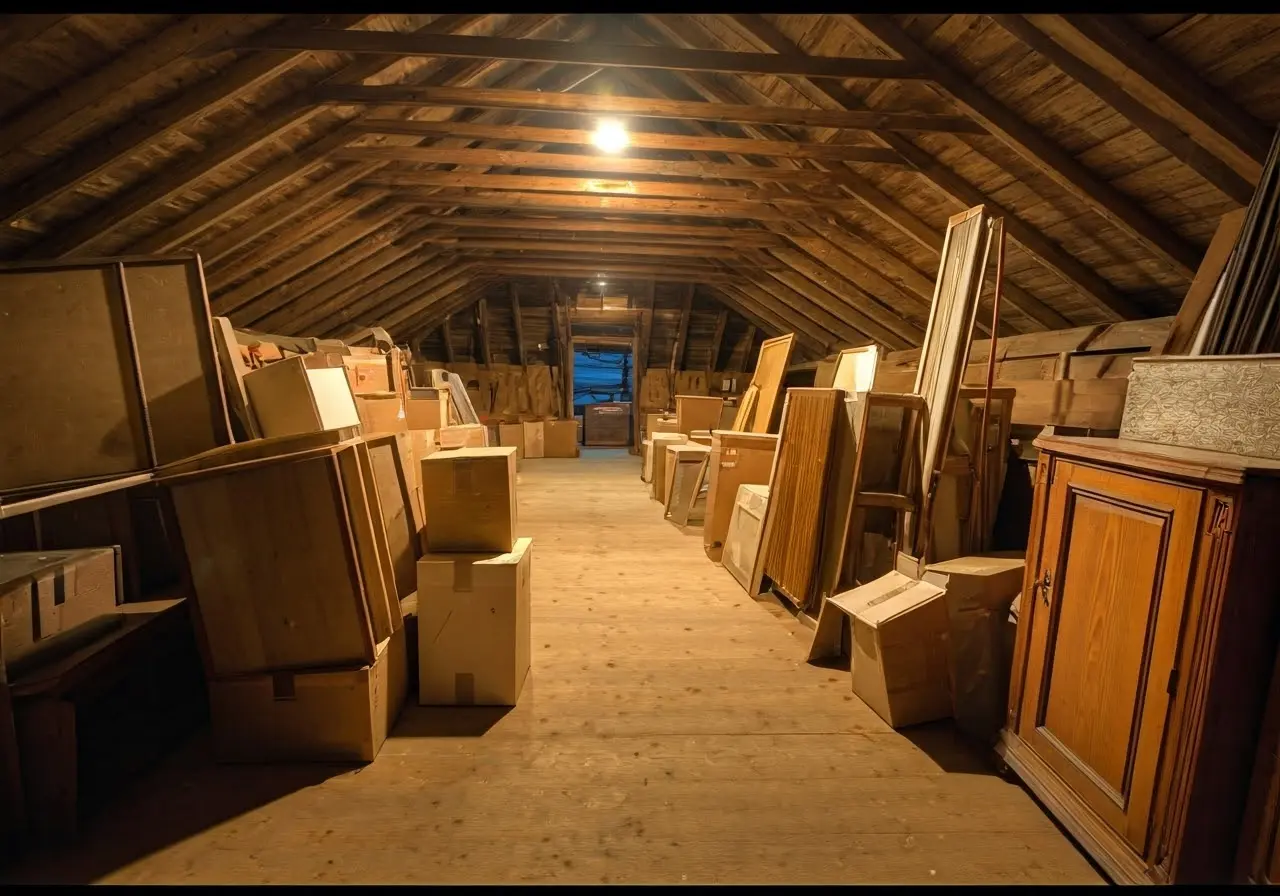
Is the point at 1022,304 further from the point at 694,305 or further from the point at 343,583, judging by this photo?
the point at 694,305

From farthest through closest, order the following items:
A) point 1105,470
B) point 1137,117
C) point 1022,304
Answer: point 1022,304 < point 1137,117 < point 1105,470

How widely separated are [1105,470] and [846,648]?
1515 mm

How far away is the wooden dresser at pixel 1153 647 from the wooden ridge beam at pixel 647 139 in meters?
2.72

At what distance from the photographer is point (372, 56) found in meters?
3.13

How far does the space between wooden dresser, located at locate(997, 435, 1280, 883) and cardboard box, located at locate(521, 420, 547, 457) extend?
8313 millimetres

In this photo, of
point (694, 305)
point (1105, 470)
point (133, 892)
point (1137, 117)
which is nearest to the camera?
point (133, 892)

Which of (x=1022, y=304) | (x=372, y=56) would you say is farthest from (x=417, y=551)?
(x=1022, y=304)

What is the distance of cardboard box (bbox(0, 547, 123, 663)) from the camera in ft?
5.32

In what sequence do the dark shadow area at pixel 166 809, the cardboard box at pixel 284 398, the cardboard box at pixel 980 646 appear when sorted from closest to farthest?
the dark shadow area at pixel 166 809
the cardboard box at pixel 980 646
the cardboard box at pixel 284 398

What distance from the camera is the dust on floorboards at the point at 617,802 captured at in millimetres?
1471

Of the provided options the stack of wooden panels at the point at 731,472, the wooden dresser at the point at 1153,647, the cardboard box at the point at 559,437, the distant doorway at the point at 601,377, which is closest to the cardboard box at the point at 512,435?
the cardboard box at the point at 559,437

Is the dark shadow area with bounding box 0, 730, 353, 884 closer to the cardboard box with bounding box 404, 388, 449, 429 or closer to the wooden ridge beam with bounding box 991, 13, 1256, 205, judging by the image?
the cardboard box with bounding box 404, 388, 449, 429

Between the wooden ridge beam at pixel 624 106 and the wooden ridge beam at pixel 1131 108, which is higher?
the wooden ridge beam at pixel 624 106

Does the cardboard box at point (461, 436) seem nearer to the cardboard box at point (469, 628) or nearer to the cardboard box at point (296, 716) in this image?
the cardboard box at point (469, 628)
